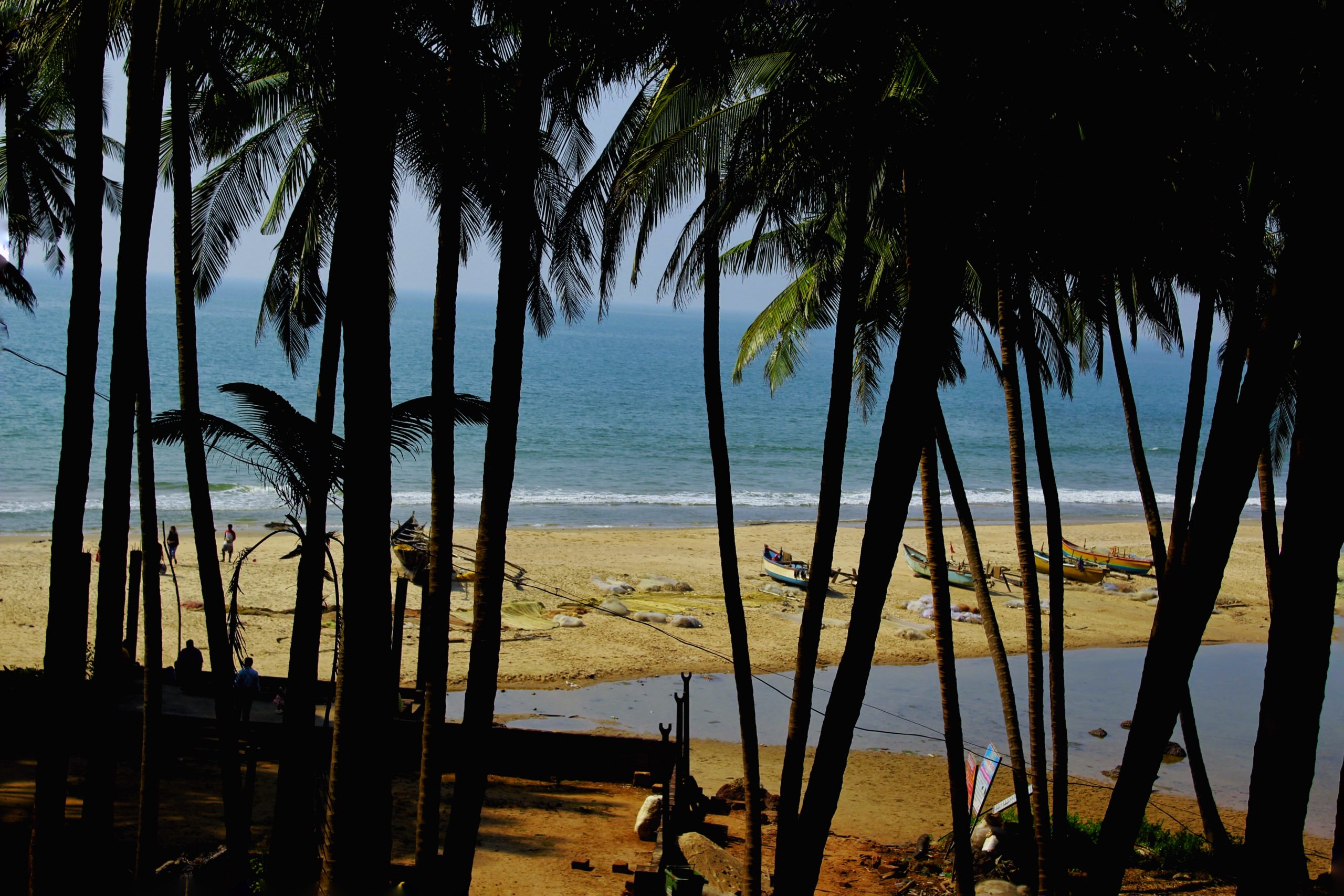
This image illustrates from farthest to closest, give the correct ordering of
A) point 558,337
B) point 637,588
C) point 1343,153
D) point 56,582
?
1. point 558,337
2. point 637,588
3. point 56,582
4. point 1343,153

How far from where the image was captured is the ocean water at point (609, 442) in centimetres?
3744

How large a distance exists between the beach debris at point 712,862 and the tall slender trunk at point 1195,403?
524 cm

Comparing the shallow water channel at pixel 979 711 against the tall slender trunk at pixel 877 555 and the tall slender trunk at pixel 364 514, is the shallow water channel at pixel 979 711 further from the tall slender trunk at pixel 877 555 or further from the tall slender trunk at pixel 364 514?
the tall slender trunk at pixel 877 555

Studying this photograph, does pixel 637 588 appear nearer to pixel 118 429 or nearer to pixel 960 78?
pixel 118 429

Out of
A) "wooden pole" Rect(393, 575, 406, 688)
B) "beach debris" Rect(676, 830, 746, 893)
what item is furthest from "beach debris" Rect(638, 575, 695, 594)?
"beach debris" Rect(676, 830, 746, 893)

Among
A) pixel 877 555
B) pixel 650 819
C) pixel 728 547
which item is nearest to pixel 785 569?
pixel 650 819

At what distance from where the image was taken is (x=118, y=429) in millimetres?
6848

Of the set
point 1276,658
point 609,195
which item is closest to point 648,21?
point 609,195

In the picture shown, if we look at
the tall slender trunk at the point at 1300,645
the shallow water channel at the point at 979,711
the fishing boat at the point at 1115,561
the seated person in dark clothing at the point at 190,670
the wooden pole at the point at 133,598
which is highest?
the tall slender trunk at the point at 1300,645

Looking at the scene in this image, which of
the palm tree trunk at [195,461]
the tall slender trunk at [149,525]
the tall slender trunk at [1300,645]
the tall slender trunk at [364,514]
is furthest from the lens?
the palm tree trunk at [195,461]

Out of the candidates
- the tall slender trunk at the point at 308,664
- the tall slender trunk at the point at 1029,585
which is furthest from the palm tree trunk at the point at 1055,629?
the tall slender trunk at the point at 308,664

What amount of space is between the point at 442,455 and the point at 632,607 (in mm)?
15344

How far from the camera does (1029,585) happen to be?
9.47 meters

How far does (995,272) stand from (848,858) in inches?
256
